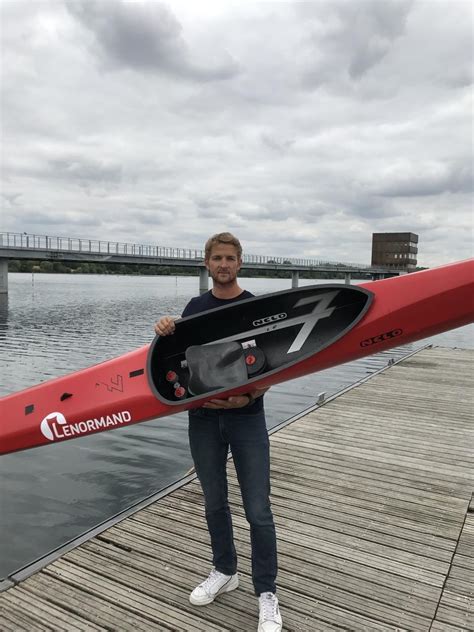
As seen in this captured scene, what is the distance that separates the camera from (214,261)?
3.21 m

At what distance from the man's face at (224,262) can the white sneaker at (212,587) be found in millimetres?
2160

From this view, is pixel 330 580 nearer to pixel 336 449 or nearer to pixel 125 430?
pixel 336 449

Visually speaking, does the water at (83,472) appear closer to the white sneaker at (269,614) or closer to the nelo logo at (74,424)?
the nelo logo at (74,424)

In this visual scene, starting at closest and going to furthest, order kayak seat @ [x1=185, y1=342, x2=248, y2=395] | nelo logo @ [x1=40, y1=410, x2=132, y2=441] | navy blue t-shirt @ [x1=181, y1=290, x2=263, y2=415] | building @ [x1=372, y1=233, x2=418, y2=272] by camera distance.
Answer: navy blue t-shirt @ [x1=181, y1=290, x2=263, y2=415], kayak seat @ [x1=185, y1=342, x2=248, y2=395], nelo logo @ [x1=40, y1=410, x2=132, y2=441], building @ [x1=372, y1=233, x2=418, y2=272]

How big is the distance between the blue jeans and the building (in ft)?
422

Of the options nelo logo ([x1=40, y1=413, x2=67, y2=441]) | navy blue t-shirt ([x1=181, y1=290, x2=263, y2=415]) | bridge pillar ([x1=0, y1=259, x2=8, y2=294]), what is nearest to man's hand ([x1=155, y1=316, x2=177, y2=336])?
navy blue t-shirt ([x1=181, y1=290, x2=263, y2=415])

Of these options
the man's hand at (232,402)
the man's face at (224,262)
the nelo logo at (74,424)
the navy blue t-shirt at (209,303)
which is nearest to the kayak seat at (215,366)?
the navy blue t-shirt at (209,303)

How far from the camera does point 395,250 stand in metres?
128

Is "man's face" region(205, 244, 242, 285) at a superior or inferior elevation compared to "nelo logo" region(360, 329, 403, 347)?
superior

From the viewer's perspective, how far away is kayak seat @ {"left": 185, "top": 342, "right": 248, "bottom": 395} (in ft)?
13.0

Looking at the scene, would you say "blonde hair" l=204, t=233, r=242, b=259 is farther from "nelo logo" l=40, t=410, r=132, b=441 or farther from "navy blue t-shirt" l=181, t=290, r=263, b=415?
"nelo logo" l=40, t=410, r=132, b=441

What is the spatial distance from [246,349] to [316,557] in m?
1.89

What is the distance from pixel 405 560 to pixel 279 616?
4.62ft

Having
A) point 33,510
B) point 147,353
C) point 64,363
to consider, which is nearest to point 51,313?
point 64,363
